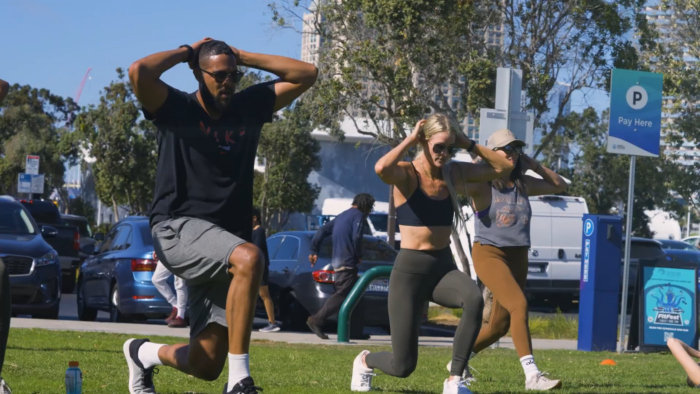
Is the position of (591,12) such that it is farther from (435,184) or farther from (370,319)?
(435,184)

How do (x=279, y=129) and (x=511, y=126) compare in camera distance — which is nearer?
(x=511, y=126)

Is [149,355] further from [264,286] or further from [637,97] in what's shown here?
[637,97]

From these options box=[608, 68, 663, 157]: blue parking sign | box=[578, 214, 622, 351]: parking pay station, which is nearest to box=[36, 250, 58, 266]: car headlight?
box=[578, 214, 622, 351]: parking pay station

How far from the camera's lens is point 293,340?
12.5 m

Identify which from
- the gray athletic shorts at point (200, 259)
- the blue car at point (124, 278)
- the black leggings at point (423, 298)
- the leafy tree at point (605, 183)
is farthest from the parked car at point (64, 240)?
the leafy tree at point (605, 183)

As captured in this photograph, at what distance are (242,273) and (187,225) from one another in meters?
0.41

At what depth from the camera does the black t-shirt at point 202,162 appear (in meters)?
4.95

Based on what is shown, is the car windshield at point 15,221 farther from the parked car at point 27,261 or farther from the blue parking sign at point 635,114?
the blue parking sign at point 635,114

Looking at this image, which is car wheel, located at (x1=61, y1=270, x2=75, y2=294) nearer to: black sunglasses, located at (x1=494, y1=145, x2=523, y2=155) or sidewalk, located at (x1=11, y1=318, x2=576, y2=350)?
sidewalk, located at (x1=11, y1=318, x2=576, y2=350)

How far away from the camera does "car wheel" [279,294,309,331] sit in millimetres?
14281

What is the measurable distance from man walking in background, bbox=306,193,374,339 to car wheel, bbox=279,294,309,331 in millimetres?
1316

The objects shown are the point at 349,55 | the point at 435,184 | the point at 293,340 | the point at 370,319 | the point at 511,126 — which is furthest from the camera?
the point at 349,55

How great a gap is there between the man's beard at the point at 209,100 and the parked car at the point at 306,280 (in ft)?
27.9

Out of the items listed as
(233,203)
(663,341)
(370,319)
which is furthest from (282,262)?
(233,203)
